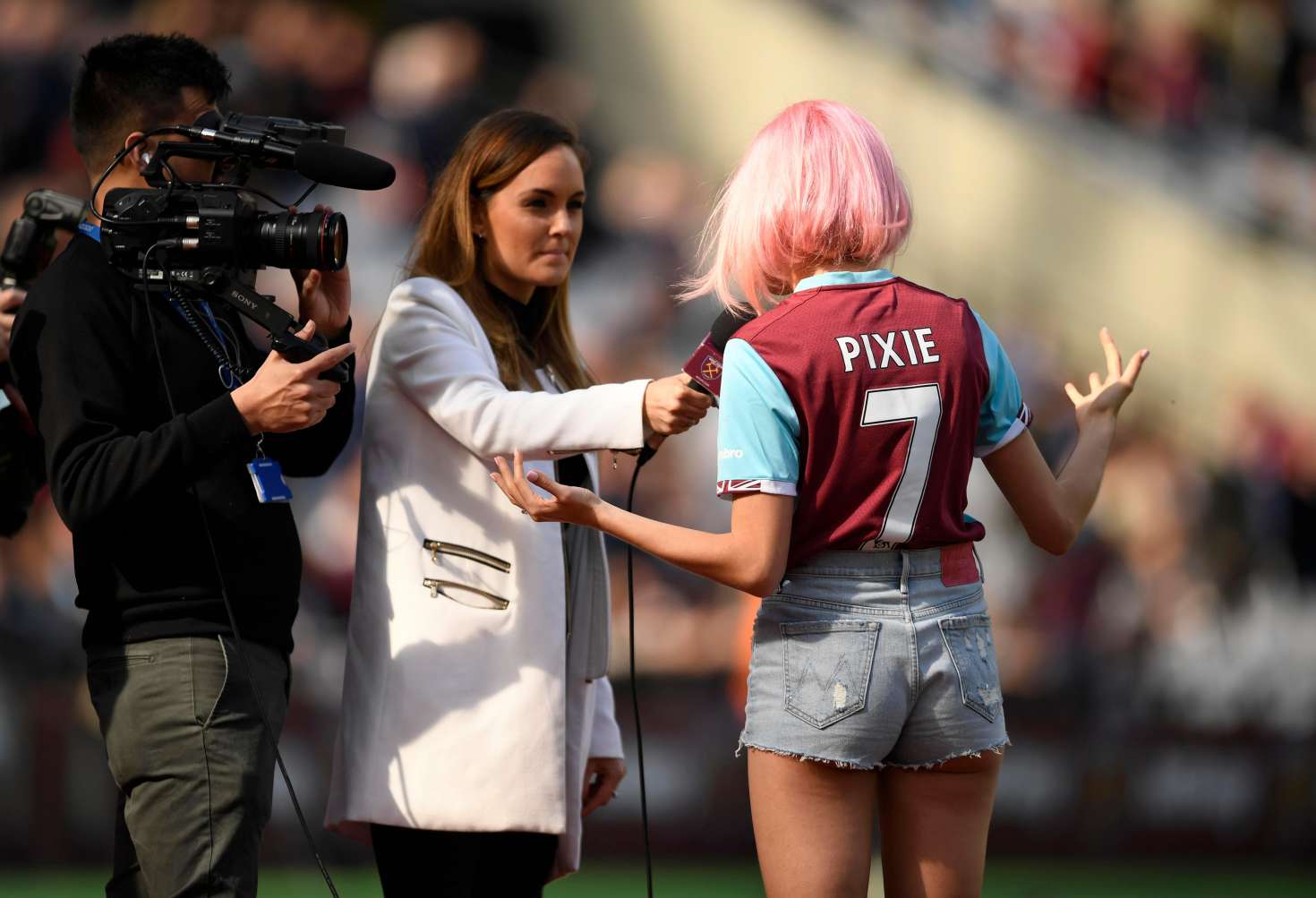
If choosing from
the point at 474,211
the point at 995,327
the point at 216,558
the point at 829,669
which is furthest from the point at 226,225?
the point at 995,327

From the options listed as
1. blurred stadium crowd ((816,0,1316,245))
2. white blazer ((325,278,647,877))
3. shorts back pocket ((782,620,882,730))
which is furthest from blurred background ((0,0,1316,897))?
shorts back pocket ((782,620,882,730))

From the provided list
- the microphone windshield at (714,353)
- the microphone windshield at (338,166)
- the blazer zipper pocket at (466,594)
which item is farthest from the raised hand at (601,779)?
the microphone windshield at (338,166)

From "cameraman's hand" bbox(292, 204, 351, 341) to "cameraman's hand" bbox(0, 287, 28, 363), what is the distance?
0.53m

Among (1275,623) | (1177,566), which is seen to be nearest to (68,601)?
(1177,566)

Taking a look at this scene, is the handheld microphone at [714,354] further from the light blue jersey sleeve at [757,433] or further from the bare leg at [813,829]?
the bare leg at [813,829]

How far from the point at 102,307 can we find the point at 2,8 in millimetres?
5503

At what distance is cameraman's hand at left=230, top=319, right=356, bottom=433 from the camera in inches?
93.8

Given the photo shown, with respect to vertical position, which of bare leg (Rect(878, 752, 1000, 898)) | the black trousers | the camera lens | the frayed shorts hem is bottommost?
the black trousers

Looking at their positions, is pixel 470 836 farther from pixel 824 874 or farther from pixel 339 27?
pixel 339 27

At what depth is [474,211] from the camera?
2975mm

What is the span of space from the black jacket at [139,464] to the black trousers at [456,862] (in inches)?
18.2

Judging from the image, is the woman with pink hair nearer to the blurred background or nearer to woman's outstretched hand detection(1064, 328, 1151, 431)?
woman's outstretched hand detection(1064, 328, 1151, 431)

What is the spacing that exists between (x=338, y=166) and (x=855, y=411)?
37.4 inches

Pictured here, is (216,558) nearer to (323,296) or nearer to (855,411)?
(323,296)
